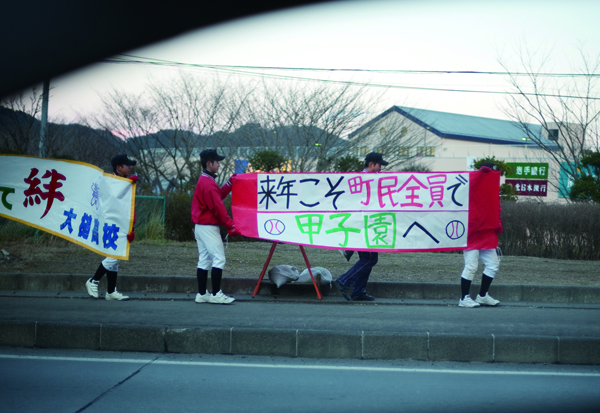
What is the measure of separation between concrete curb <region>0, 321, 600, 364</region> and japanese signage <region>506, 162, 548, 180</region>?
89.2 ft

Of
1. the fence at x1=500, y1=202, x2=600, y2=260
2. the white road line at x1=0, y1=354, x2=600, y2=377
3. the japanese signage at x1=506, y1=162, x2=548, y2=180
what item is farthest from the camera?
the japanese signage at x1=506, y1=162, x2=548, y2=180

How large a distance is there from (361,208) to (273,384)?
3.61 m

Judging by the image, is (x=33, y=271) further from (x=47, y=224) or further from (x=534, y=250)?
(x=534, y=250)

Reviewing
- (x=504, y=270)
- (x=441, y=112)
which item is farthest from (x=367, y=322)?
(x=441, y=112)

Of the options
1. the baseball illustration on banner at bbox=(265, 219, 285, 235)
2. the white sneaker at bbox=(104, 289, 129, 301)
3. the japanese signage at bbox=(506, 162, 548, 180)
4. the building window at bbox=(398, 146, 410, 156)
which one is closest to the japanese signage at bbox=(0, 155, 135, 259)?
the white sneaker at bbox=(104, 289, 129, 301)

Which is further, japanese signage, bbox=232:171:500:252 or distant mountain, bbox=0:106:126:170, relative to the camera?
distant mountain, bbox=0:106:126:170

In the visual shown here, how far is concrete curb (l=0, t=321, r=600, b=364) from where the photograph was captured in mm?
5195

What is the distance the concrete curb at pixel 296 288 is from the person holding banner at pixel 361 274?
1.87ft

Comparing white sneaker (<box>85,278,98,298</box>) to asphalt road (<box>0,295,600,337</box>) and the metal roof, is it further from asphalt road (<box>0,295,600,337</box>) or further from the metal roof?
the metal roof

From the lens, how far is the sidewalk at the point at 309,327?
5.22 meters

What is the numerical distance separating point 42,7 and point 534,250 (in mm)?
12288

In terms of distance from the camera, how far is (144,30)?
6.47m

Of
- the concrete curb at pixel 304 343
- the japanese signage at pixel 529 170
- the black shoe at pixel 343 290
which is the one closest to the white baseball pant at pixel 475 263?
the black shoe at pixel 343 290

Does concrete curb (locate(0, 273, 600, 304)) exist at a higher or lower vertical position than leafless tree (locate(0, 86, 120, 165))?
lower
